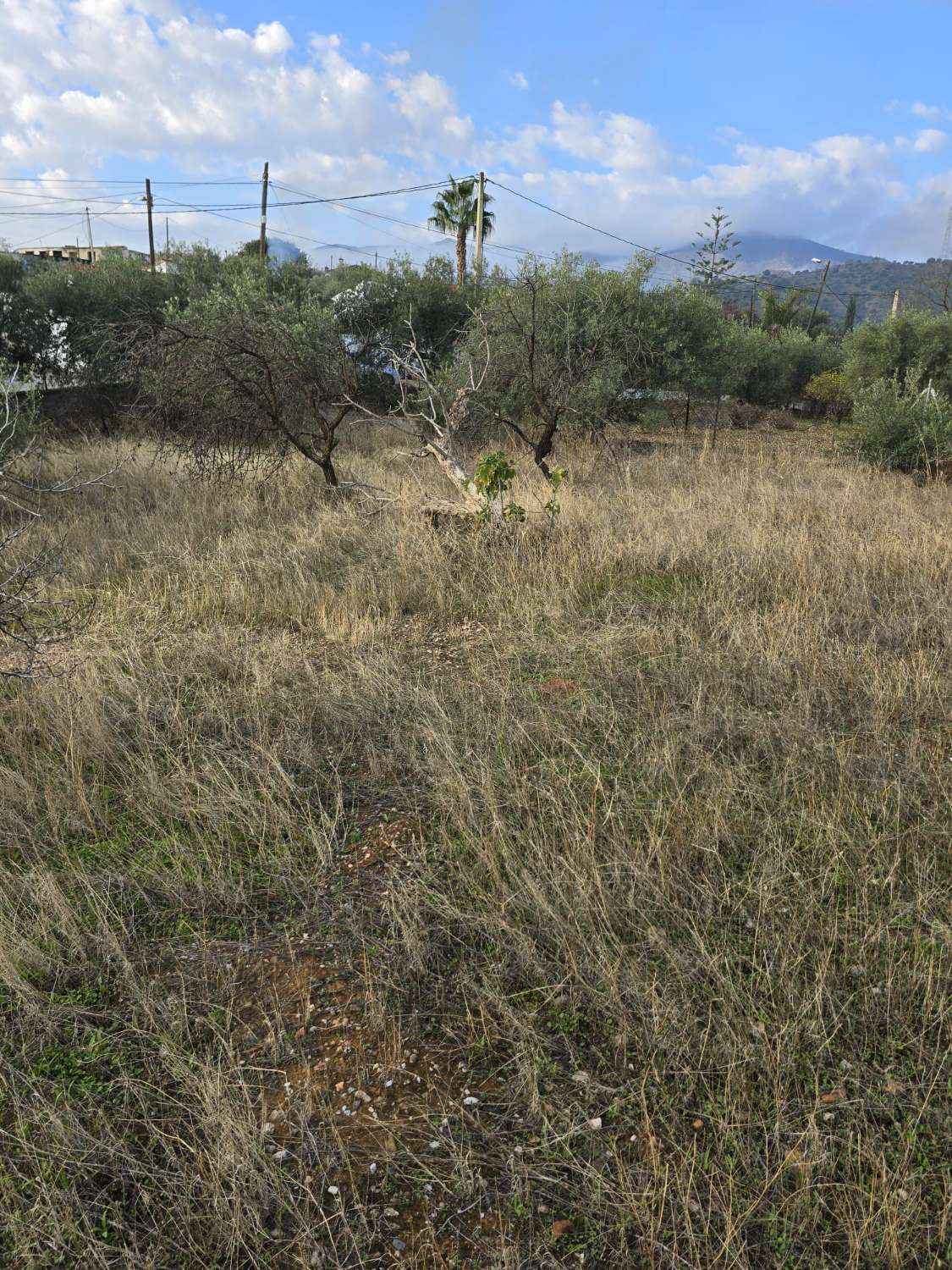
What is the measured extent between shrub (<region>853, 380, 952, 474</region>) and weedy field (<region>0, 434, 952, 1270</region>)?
729cm

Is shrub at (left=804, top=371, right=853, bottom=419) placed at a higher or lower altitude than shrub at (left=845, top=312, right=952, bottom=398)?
lower

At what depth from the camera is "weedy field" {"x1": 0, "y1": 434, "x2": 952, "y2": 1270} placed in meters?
1.87

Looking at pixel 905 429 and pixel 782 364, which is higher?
pixel 782 364

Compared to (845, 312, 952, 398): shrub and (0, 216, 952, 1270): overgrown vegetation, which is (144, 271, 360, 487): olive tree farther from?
(845, 312, 952, 398): shrub

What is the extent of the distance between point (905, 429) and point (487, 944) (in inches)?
476

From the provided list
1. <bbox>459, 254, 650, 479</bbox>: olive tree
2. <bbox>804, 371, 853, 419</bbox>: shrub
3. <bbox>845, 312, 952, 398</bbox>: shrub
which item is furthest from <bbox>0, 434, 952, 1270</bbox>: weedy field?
<bbox>804, 371, 853, 419</bbox>: shrub

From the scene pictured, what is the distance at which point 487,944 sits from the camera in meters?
2.71

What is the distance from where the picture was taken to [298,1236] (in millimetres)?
1784

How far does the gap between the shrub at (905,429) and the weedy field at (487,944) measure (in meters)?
7.29

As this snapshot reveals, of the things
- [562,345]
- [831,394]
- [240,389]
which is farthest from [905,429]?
[831,394]

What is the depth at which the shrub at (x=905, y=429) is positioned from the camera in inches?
448

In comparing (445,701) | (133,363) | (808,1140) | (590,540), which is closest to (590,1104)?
(808,1140)

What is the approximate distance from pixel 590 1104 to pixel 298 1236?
808mm

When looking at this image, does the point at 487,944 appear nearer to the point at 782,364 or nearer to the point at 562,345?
the point at 562,345
